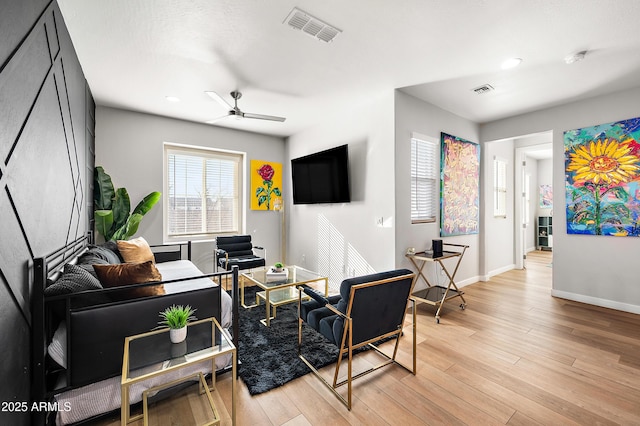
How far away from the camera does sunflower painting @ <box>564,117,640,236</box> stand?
3516 mm

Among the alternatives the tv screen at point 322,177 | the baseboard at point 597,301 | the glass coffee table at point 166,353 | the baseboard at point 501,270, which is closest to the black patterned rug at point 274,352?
the glass coffee table at point 166,353

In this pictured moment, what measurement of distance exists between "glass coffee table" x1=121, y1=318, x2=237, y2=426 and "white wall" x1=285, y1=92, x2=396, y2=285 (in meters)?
2.48

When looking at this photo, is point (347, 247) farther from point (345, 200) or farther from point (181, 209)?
point (181, 209)

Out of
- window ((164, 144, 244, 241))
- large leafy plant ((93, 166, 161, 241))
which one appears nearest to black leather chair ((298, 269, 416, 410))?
large leafy plant ((93, 166, 161, 241))

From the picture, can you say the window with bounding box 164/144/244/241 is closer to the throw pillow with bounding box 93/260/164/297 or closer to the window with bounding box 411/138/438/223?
the throw pillow with bounding box 93/260/164/297

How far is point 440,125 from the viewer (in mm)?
4215

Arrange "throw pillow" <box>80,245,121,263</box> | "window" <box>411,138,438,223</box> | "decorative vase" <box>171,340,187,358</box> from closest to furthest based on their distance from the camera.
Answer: "decorative vase" <box>171,340,187,358</box> < "throw pillow" <box>80,245,121,263</box> < "window" <box>411,138,438,223</box>

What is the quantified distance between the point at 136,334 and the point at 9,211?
3.15 ft

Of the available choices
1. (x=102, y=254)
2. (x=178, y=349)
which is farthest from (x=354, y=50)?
(x=102, y=254)

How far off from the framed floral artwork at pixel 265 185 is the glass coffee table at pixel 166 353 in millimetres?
3769

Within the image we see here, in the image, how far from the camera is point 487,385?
209 cm

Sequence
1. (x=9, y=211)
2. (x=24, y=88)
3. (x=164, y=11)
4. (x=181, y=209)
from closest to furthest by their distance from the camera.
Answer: (x=9, y=211) → (x=24, y=88) → (x=164, y=11) → (x=181, y=209)

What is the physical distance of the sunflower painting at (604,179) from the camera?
3516 millimetres

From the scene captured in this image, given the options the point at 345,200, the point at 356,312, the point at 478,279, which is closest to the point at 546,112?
the point at 478,279
